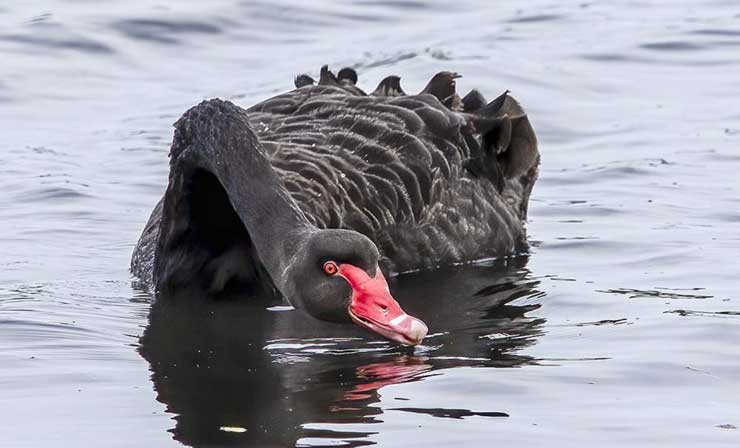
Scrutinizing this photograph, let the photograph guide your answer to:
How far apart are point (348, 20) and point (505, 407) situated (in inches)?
448

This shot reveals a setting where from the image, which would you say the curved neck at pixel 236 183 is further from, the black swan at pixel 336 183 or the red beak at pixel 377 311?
the red beak at pixel 377 311

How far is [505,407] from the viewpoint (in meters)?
6.44

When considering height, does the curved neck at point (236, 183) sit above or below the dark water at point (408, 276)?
above

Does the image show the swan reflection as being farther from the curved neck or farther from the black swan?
the curved neck

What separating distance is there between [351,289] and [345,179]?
237cm

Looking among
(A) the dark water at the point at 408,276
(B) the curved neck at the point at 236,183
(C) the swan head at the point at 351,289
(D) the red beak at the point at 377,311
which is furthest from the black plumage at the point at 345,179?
(D) the red beak at the point at 377,311

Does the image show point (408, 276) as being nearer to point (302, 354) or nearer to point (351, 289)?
point (302, 354)

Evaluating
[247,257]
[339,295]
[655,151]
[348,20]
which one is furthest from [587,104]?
[339,295]

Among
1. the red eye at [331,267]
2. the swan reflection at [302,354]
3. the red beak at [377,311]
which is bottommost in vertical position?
the swan reflection at [302,354]

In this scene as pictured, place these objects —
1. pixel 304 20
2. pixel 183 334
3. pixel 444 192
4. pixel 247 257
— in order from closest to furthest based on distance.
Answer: pixel 183 334 < pixel 247 257 < pixel 444 192 < pixel 304 20

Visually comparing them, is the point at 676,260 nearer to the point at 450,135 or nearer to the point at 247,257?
the point at 450,135

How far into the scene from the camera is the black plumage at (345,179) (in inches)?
325

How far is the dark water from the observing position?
6.38 metres

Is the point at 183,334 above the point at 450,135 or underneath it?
underneath
